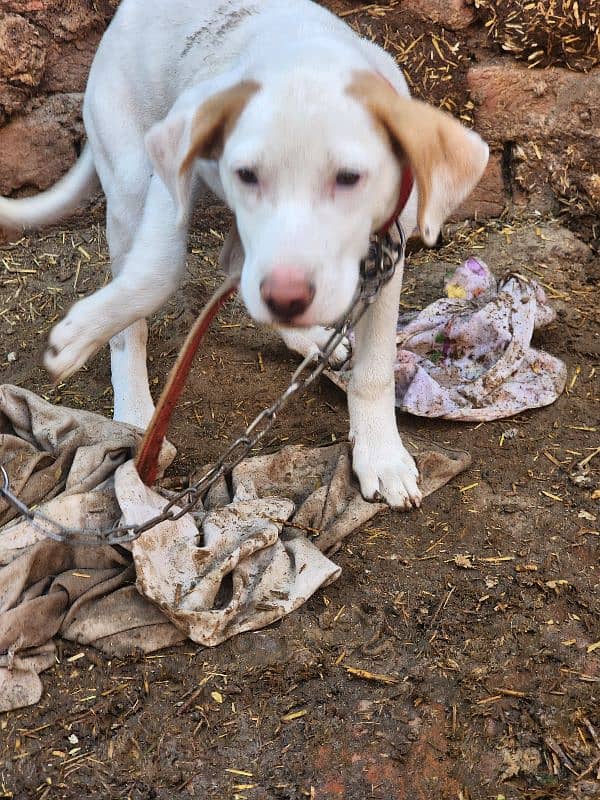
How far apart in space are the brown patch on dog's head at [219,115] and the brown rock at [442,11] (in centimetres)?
250

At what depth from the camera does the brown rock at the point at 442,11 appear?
4508 millimetres

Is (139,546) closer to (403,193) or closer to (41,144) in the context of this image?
(403,193)

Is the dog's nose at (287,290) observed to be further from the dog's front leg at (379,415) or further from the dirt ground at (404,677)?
the dirt ground at (404,677)

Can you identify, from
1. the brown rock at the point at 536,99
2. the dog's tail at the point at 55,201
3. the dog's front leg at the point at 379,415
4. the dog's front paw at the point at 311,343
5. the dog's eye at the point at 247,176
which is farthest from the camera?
the brown rock at the point at 536,99

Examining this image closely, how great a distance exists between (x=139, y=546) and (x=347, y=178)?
123cm

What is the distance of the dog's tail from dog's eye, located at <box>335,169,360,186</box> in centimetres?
180

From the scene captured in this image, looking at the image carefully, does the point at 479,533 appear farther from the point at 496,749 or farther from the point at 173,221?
the point at 173,221

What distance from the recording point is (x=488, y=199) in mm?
4875

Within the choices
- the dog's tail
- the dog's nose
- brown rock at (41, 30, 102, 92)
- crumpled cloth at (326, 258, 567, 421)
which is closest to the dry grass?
crumpled cloth at (326, 258, 567, 421)

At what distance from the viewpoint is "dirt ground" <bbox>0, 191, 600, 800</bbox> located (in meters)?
2.30

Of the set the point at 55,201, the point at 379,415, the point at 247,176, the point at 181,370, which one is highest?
the point at 247,176

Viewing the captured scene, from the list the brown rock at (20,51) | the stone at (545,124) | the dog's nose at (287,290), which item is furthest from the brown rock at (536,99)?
the dog's nose at (287,290)

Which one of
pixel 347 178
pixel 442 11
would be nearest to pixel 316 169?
pixel 347 178

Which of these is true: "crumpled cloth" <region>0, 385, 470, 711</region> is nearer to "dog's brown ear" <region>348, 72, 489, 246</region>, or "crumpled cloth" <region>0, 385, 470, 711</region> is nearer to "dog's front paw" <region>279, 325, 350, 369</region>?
"dog's front paw" <region>279, 325, 350, 369</region>
